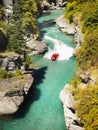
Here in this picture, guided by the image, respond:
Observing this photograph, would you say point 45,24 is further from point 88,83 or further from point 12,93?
point 88,83

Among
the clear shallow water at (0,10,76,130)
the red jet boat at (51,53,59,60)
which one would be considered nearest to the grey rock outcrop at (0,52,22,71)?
the clear shallow water at (0,10,76,130)

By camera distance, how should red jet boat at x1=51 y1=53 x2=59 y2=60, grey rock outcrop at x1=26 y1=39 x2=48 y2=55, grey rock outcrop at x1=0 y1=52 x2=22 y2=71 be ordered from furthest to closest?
grey rock outcrop at x1=26 y1=39 x2=48 y2=55 < red jet boat at x1=51 y1=53 x2=59 y2=60 < grey rock outcrop at x1=0 y1=52 x2=22 y2=71

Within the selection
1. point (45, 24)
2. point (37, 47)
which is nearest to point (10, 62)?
point (37, 47)

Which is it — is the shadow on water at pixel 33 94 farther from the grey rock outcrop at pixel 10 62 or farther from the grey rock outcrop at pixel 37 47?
the grey rock outcrop at pixel 37 47

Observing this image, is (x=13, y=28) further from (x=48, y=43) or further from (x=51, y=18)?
(x=51, y=18)

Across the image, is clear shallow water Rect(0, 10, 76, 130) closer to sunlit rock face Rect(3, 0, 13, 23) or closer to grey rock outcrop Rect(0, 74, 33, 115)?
grey rock outcrop Rect(0, 74, 33, 115)

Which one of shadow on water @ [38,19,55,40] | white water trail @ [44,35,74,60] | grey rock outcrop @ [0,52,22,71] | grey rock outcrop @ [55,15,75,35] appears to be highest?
grey rock outcrop @ [0,52,22,71]
